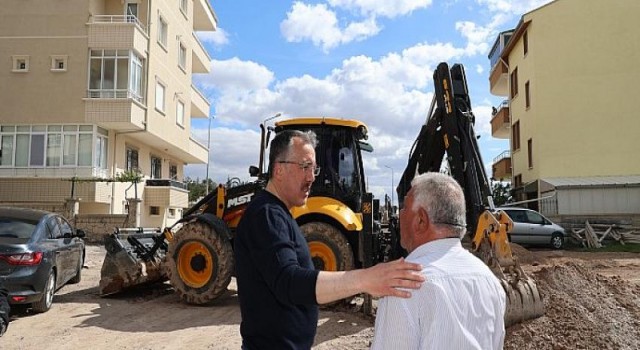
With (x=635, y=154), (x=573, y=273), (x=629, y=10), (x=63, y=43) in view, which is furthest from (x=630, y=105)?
(x=63, y=43)

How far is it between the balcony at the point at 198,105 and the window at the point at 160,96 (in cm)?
563

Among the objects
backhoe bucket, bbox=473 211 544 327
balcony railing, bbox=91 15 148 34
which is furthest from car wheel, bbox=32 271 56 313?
balcony railing, bbox=91 15 148 34

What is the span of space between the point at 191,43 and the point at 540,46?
19.6 metres

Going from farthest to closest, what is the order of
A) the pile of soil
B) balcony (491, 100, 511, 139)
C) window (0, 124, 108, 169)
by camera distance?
balcony (491, 100, 511, 139), window (0, 124, 108, 169), the pile of soil

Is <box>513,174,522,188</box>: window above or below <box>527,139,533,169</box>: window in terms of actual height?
below

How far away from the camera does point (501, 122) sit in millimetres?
36844

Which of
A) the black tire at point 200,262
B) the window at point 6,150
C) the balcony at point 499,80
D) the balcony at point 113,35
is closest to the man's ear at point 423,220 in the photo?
the black tire at point 200,262

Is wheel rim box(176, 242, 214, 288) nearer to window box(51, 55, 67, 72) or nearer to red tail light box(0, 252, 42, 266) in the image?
red tail light box(0, 252, 42, 266)

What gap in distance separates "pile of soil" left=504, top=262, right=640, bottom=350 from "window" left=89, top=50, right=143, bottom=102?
20.1 metres

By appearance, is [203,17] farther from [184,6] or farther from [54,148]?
[54,148]

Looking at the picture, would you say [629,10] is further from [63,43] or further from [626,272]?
[63,43]

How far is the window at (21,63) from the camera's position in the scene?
2416 cm

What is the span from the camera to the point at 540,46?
29.4 metres

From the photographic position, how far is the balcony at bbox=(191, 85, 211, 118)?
113 ft
